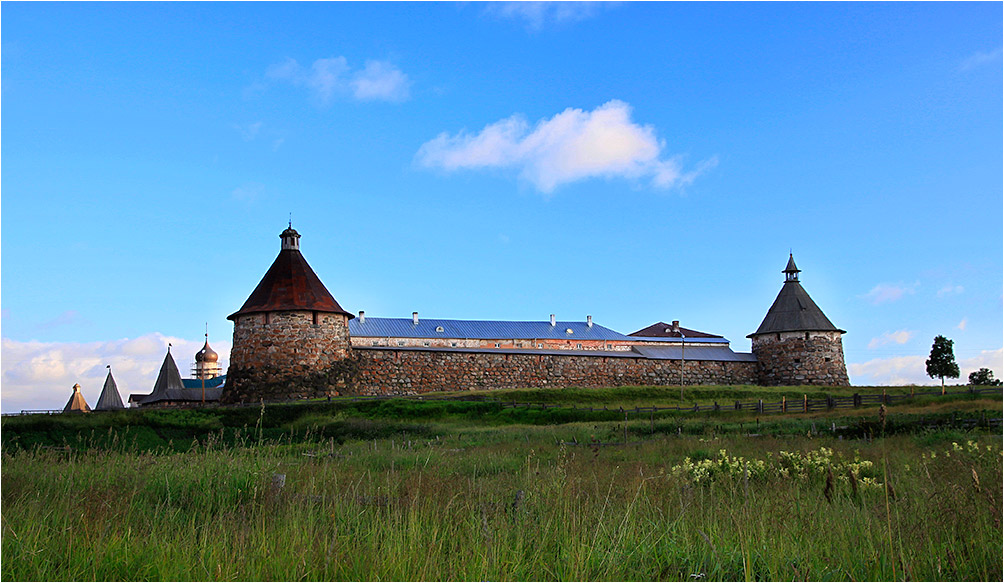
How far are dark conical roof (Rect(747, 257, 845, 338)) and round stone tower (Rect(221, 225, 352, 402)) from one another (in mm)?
25864

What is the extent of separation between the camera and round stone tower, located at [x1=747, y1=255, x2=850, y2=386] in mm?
43906

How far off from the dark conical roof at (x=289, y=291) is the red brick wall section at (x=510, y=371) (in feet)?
11.5

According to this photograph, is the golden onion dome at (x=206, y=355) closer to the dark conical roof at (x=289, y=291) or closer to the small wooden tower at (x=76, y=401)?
the small wooden tower at (x=76, y=401)

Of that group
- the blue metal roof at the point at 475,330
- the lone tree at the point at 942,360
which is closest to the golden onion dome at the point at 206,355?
the blue metal roof at the point at 475,330

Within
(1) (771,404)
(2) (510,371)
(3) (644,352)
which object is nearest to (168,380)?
(2) (510,371)

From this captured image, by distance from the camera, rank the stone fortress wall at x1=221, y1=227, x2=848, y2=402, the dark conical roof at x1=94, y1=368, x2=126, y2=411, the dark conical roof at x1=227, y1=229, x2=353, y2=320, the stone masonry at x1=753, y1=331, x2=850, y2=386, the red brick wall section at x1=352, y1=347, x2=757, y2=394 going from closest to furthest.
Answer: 1. the stone fortress wall at x1=221, y1=227, x2=848, y2=402
2. the dark conical roof at x1=227, y1=229, x2=353, y2=320
3. the red brick wall section at x1=352, y1=347, x2=757, y2=394
4. the stone masonry at x1=753, y1=331, x2=850, y2=386
5. the dark conical roof at x1=94, y1=368, x2=126, y2=411

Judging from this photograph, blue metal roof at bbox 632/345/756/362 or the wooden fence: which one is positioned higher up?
blue metal roof at bbox 632/345/756/362

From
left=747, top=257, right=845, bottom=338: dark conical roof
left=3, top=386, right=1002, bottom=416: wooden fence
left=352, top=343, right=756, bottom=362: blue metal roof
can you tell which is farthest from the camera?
left=747, top=257, right=845, bottom=338: dark conical roof

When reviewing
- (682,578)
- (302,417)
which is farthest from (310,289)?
(682,578)

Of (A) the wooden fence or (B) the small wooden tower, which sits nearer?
(A) the wooden fence

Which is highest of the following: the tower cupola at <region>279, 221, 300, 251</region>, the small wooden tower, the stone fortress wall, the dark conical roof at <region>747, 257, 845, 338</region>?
the tower cupola at <region>279, 221, 300, 251</region>

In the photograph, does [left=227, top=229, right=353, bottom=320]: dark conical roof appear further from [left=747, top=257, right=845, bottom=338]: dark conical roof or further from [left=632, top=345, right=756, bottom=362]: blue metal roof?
[left=747, top=257, right=845, bottom=338]: dark conical roof

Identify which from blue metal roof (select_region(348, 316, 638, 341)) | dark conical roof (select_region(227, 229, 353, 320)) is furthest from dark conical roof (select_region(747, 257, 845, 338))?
dark conical roof (select_region(227, 229, 353, 320))

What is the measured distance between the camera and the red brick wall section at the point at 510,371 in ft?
131
